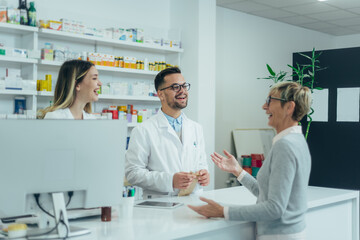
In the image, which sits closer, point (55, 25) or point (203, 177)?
point (203, 177)

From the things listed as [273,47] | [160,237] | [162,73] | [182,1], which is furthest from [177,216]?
[273,47]

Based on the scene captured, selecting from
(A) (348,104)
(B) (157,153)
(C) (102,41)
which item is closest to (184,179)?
(B) (157,153)

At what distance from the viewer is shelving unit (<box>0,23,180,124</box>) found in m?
4.10

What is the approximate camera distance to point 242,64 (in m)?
6.86

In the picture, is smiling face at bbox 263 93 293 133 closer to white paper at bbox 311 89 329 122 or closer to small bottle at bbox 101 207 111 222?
small bottle at bbox 101 207 111 222

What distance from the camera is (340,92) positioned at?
596cm

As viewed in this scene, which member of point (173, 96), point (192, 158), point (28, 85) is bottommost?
point (192, 158)

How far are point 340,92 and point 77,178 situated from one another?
5010 mm

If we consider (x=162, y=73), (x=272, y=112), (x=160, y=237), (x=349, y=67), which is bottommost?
(x=160, y=237)

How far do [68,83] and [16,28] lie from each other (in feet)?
4.83

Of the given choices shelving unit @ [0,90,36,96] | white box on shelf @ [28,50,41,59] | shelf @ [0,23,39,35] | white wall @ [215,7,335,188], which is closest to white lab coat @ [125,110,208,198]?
shelving unit @ [0,90,36,96]

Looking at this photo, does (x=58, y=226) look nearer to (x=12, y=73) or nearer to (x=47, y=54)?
(x=12, y=73)

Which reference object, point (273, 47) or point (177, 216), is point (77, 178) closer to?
point (177, 216)

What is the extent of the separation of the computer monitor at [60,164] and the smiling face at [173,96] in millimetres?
1125
